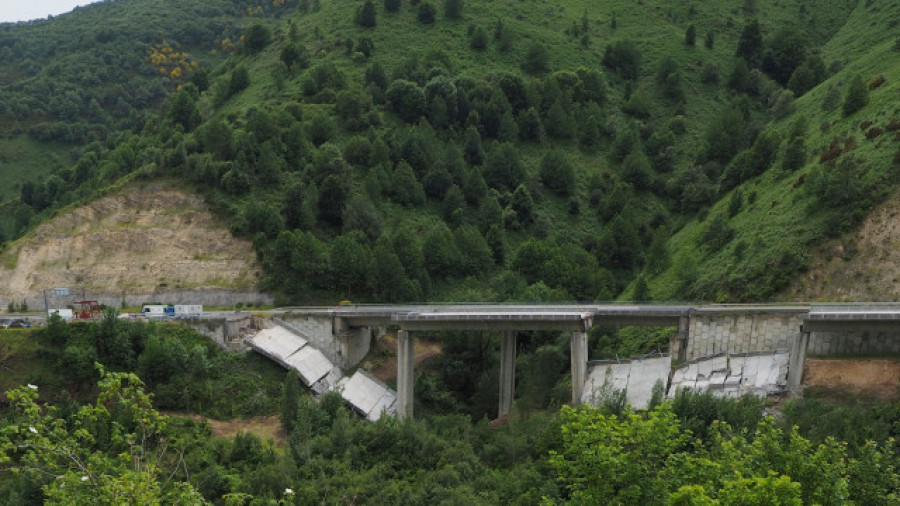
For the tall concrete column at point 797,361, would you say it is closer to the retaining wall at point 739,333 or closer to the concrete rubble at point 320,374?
the retaining wall at point 739,333

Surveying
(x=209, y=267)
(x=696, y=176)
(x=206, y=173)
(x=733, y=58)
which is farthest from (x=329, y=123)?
(x=733, y=58)

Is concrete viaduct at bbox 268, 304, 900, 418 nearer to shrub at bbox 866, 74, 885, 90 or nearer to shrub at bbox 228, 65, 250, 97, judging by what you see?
shrub at bbox 866, 74, 885, 90

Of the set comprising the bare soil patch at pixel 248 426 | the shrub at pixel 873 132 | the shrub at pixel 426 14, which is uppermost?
the shrub at pixel 426 14

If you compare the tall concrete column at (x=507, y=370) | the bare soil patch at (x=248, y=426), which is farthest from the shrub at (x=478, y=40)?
the bare soil patch at (x=248, y=426)

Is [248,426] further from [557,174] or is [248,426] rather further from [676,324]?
[557,174]

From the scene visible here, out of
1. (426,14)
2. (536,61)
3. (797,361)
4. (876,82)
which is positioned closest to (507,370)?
(797,361)
